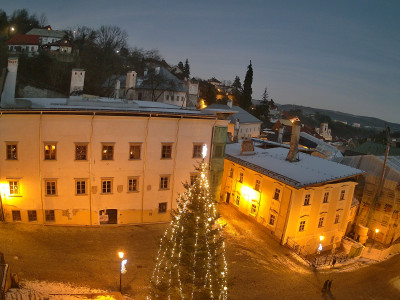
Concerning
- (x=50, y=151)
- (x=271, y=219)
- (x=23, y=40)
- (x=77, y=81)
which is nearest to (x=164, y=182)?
(x=50, y=151)

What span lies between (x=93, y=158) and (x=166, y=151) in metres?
5.62

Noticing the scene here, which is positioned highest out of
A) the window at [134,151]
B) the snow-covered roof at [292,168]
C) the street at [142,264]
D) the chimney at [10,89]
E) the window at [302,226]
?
the chimney at [10,89]

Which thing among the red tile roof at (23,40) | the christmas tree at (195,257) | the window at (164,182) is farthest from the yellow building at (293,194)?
the red tile roof at (23,40)

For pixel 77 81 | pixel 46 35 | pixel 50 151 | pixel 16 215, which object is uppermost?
pixel 46 35

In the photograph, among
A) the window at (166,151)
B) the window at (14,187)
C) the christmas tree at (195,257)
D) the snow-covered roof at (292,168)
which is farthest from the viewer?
the snow-covered roof at (292,168)

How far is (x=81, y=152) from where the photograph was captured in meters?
21.1

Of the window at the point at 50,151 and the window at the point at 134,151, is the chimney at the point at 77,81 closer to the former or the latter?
the window at the point at 50,151

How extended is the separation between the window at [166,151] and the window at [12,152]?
10.3m

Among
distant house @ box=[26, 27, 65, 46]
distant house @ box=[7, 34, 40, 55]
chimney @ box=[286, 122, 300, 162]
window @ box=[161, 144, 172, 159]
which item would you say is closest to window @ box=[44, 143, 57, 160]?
window @ box=[161, 144, 172, 159]

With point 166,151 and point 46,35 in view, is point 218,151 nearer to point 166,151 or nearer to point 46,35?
point 166,151

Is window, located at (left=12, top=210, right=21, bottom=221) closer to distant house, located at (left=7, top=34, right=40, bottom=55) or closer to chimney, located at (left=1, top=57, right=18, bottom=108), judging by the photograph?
chimney, located at (left=1, top=57, right=18, bottom=108)

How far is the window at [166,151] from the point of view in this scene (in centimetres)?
2333

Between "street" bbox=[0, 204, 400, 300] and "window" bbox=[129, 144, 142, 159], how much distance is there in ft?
18.8

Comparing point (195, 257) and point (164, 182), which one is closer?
point (195, 257)
